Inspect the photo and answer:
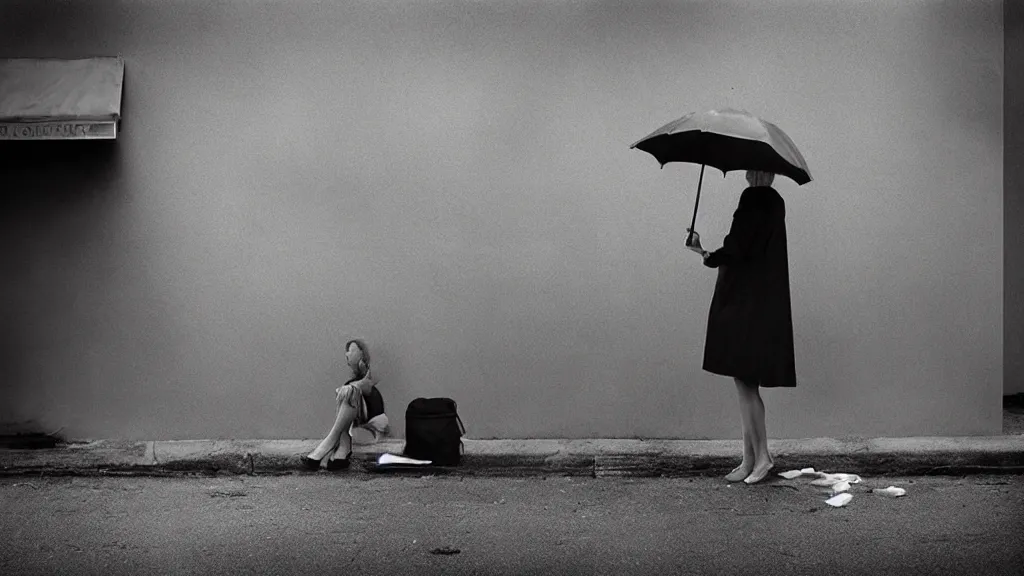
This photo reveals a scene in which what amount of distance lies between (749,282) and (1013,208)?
12.2ft

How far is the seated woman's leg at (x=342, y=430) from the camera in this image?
22.6ft

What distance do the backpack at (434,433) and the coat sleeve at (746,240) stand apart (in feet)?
6.20

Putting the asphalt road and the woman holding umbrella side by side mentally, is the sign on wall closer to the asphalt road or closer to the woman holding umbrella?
the asphalt road

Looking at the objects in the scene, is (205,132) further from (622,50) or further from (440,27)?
(622,50)

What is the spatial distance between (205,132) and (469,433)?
266 centimetres

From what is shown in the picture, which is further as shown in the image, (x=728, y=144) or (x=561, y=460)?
(x=561, y=460)

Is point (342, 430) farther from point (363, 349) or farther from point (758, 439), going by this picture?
point (758, 439)

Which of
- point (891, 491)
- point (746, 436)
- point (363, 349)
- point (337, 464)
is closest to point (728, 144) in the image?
point (746, 436)

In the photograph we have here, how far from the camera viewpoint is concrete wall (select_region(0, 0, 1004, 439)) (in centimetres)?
733

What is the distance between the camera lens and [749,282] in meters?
6.39

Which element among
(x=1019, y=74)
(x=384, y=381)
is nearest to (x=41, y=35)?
(x=384, y=381)

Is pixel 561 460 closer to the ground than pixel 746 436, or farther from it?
closer to the ground

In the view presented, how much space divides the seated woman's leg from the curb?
5.2 inches

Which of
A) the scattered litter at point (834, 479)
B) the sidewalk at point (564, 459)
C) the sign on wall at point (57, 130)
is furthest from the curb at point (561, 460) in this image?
the sign on wall at point (57, 130)
